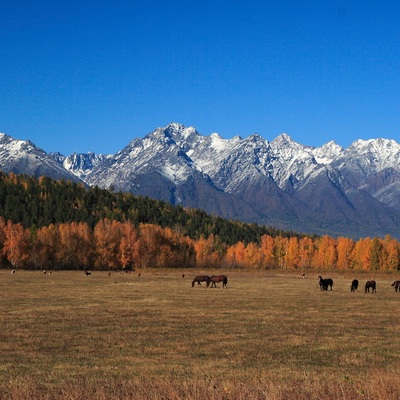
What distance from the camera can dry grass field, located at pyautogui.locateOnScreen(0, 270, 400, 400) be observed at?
14461 millimetres

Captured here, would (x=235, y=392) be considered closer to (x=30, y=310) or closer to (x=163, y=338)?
(x=163, y=338)

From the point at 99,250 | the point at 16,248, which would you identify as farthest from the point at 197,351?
the point at 99,250

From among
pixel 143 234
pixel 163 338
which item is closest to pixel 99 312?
pixel 163 338

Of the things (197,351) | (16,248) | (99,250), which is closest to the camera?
(197,351)

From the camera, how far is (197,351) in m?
26.5

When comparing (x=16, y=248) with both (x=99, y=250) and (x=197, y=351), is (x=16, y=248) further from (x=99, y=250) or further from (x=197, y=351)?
(x=197, y=351)

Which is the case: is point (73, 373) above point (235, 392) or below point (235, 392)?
below

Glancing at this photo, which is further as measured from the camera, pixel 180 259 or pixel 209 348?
pixel 180 259

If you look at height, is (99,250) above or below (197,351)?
above

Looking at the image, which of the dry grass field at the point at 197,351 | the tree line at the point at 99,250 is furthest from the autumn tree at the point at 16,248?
the dry grass field at the point at 197,351

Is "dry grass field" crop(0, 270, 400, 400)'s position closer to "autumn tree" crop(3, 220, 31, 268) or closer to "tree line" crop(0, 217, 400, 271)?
"autumn tree" crop(3, 220, 31, 268)

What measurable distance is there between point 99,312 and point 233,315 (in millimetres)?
9103

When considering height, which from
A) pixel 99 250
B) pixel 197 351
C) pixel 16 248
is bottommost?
pixel 197 351

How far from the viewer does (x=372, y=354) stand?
25828 millimetres
